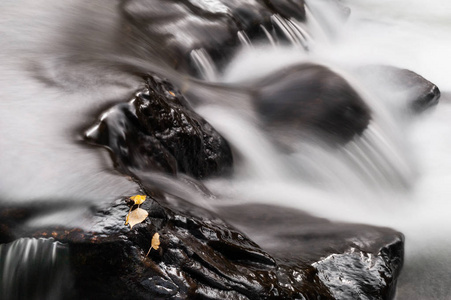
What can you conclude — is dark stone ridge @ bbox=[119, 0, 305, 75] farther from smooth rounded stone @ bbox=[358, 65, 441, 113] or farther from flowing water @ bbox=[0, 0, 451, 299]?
smooth rounded stone @ bbox=[358, 65, 441, 113]

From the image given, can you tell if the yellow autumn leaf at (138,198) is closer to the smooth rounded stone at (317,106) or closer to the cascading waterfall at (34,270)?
the cascading waterfall at (34,270)

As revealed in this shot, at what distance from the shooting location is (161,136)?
362 cm

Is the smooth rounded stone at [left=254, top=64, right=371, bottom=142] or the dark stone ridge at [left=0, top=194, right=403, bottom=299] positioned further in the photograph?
the smooth rounded stone at [left=254, top=64, right=371, bottom=142]

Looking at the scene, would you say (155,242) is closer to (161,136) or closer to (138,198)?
(138,198)

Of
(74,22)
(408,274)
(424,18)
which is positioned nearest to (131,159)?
(408,274)

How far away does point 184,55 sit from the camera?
5.64 m

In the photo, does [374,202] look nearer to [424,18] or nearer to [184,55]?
[184,55]

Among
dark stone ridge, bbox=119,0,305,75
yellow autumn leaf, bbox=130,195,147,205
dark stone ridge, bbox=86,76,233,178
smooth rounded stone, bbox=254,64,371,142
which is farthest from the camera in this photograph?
dark stone ridge, bbox=119,0,305,75

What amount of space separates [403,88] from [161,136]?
361 cm

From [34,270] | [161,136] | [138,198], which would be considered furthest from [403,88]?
[34,270]

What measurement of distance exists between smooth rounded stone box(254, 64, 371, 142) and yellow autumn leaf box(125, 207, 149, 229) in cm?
262

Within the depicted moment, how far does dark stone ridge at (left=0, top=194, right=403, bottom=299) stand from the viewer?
2465 mm

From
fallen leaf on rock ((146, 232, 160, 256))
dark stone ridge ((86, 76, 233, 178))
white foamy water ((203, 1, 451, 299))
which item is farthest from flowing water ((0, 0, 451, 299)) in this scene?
fallen leaf on rock ((146, 232, 160, 256))

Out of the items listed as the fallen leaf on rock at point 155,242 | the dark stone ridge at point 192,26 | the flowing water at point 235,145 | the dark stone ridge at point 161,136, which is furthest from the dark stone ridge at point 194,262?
the dark stone ridge at point 192,26
